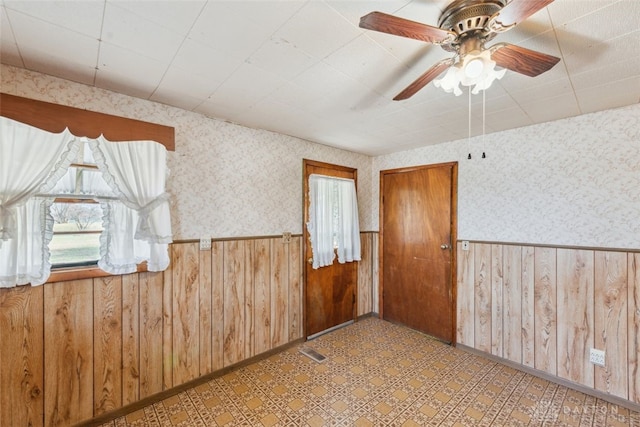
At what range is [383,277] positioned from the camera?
3844mm

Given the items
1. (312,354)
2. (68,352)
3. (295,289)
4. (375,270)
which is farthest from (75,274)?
(375,270)

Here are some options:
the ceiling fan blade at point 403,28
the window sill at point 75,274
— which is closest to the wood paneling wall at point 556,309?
the ceiling fan blade at point 403,28

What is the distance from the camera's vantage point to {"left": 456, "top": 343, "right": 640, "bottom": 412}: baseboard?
2094mm

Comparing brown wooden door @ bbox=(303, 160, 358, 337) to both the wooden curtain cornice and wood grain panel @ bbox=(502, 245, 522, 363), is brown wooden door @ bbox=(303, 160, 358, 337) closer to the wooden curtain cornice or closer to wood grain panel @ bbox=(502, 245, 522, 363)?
the wooden curtain cornice

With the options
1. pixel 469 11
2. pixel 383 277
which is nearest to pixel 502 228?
pixel 383 277

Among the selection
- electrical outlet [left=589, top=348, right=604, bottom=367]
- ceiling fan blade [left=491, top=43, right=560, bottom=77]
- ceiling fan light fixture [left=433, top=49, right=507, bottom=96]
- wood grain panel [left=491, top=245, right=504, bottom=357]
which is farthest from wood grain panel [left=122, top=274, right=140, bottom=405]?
electrical outlet [left=589, top=348, right=604, bottom=367]

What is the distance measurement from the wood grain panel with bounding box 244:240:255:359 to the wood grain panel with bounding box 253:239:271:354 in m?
0.04

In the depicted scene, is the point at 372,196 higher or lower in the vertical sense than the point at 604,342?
higher

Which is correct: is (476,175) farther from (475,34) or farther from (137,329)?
(137,329)

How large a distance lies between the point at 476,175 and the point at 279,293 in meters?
2.42

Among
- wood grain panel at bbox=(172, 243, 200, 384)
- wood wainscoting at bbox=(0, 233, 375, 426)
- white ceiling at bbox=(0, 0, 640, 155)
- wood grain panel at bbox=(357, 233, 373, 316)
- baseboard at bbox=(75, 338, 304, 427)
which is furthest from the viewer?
wood grain panel at bbox=(357, 233, 373, 316)

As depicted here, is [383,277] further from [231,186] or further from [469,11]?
[469,11]

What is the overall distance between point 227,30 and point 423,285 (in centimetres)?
318

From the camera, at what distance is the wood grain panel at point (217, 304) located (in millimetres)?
2439
